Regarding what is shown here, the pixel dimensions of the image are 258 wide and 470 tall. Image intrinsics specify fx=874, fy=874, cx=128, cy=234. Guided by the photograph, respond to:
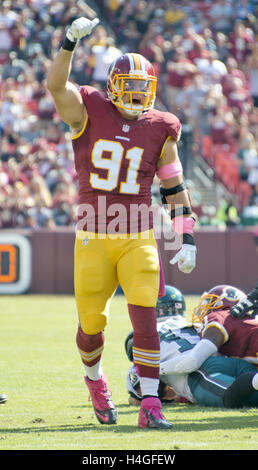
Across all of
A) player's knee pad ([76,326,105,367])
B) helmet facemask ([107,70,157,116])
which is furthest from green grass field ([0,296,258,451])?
helmet facemask ([107,70,157,116])

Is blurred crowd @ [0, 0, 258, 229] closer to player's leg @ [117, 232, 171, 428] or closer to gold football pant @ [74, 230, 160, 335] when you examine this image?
gold football pant @ [74, 230, 160, 335]

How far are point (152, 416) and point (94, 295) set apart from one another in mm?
736

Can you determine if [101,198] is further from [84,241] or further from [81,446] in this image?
[81,446]

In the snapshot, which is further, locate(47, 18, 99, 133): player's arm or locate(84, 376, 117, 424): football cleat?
locate(84, 376, 117, 424): football cleat

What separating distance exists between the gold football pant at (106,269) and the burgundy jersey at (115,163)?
0.27ft

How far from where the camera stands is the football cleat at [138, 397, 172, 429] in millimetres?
4668

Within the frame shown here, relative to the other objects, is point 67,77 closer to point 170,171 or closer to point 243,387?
point 170,171

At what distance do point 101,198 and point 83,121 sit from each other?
44 centimetres

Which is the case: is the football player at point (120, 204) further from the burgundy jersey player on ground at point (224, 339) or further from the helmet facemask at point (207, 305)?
the helmet facemask at point (207, 305)

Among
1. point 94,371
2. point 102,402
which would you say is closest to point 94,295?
point 94,371

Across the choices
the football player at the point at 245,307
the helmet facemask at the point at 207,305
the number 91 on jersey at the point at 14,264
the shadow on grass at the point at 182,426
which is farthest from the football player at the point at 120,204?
the number 91 on jersey at the point at 14,264

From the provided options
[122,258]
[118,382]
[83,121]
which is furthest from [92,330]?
[118,382]

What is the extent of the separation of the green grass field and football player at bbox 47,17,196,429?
27cm

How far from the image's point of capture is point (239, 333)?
214 inches
